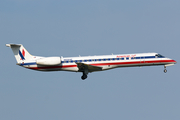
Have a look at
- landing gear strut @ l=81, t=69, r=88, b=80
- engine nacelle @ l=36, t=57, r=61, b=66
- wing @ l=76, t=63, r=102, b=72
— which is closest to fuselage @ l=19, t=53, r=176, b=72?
wing @ l=76, t=63, r=102, b=72

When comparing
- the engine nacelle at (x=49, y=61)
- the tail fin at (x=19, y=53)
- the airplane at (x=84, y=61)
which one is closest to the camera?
the engine nacelle at (x=49, y=61)

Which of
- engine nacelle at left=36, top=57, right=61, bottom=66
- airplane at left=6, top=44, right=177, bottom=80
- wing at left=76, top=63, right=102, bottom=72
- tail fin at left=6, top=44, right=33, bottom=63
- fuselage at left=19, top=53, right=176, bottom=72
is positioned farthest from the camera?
tail fin at left=6, top=44, right=33, bottom=63

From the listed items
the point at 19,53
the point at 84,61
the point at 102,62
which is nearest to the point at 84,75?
the point at 84,61

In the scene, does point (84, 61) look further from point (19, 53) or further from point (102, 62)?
point (19, 53)

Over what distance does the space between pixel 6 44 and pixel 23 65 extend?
3.63 meters

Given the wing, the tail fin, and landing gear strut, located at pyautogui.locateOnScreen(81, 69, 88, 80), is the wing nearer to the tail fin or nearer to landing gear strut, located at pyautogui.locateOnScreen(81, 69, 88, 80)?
landing gear strut, located at pyautogui.locateOnScreen(81, 69, 88, 80)

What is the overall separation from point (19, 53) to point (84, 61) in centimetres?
899

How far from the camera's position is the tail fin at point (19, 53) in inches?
1357

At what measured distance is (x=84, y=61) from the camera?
3362 cm

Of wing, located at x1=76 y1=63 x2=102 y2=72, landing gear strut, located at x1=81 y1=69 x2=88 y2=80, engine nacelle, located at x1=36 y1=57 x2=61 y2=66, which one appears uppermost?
engine nacelle, located at x1=36 y1=57 x2=61 y2=66

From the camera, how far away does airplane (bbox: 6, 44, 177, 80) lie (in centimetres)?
3334

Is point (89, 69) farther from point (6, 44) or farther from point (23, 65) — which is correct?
point (6, 44)

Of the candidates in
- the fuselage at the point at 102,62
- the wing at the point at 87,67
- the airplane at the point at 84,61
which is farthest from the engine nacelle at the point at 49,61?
the wing at the point at 87,67

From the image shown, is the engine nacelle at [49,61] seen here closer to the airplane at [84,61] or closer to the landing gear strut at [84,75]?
the airplane at [84,61]
